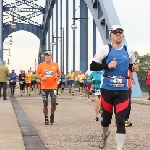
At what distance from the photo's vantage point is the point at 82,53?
42094 mm

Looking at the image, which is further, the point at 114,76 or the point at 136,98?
the point at 136,98


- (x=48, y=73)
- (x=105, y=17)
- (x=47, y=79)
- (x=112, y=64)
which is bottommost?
(x=47, y=79)

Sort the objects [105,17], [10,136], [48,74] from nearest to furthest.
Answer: [10,136] < [48,74] < [105,17]

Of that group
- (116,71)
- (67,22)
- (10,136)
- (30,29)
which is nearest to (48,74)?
(10,136)

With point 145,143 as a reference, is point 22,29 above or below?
above

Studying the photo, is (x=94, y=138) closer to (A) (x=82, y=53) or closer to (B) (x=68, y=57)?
(A) (x=82, y=53)

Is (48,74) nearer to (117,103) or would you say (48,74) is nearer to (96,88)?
(96,88)

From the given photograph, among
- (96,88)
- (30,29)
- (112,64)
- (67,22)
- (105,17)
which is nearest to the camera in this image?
(112,64)

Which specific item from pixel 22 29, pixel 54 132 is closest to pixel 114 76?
pixel 54 132

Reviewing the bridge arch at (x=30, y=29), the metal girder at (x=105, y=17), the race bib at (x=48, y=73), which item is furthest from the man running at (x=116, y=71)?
the bridge arch at (x=30, y=29)

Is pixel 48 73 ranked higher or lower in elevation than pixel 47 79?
higher

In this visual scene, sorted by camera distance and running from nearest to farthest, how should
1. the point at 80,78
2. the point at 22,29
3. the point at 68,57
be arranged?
the point at 80,78
the point at 68,57
the point at 22,29

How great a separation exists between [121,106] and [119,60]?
546 mm

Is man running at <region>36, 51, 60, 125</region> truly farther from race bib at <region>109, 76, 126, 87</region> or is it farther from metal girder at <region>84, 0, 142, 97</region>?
metal girder at <region>84, 0, 142, 97</region>
